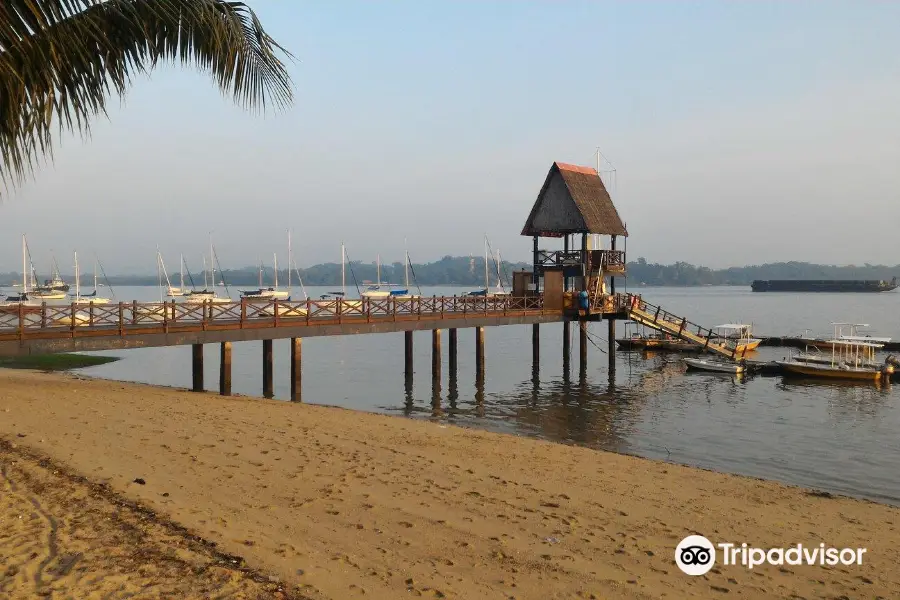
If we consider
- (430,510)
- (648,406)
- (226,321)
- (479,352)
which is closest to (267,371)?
(226,321)

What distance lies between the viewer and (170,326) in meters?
23.5

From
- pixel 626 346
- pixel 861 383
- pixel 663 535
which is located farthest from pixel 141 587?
pixel 626 346

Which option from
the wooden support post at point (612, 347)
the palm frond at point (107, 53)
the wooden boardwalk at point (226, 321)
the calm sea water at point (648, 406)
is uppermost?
the palm frond at point (107, 53)

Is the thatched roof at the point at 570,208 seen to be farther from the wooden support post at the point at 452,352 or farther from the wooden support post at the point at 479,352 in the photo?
the wooden support post at the point at 452,352

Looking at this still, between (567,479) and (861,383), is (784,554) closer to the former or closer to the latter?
(567,479)

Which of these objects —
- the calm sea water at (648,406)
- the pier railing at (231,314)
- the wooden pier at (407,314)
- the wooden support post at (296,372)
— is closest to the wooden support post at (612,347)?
the wooden pier at (407,314)

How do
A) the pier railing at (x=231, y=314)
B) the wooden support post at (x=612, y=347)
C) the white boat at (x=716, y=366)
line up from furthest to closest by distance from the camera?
the wooden support post at (x=612, y=347), the white boat at (x=716, y=366), the pier railing at (x=231, y=314)

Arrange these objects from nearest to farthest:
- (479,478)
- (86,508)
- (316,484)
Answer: (86,508)
(316,484)
(479,478)

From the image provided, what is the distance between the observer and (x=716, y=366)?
39.9 meters

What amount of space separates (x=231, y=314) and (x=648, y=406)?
17.8 meters

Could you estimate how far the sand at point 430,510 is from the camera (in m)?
7.56

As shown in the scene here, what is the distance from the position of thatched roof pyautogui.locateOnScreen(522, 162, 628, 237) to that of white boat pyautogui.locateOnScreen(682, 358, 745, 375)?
9215mm

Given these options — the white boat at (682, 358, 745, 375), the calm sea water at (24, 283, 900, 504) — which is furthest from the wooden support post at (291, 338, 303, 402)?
the white boat at (682, 358, 745, 375)

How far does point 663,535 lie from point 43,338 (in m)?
19.0
